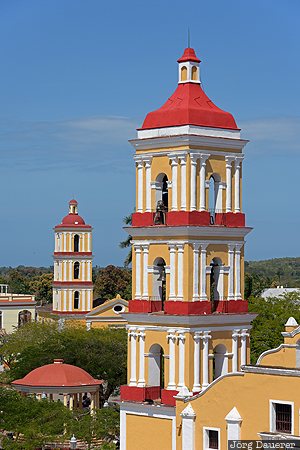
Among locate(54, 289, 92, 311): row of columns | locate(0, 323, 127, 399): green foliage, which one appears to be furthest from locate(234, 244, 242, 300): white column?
locate(54, 289, 92, 311): row of columns

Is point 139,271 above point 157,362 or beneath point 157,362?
above

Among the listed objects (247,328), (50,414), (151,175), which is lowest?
(50,414)

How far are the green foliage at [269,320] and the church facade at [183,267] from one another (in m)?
19.0

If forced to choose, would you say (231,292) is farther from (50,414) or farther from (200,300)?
(50,414)

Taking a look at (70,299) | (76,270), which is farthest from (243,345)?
(76,270)

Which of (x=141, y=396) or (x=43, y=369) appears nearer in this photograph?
(x=141, y=396)

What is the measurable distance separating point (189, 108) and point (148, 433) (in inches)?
343

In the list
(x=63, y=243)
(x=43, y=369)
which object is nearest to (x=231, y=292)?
(x=43, y=369)

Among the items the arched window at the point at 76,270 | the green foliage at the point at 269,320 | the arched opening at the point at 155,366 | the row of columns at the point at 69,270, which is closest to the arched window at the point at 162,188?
the arched opening at the point at 155,366

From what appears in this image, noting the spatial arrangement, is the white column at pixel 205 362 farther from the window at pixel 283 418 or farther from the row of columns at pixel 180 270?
the window at pixel 283 418

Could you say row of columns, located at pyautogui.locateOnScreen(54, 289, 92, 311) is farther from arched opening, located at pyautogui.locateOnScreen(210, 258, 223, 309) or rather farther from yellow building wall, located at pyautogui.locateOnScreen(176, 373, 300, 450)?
yellow building wall, located at pyautogui.locateOnScreen(176, 373, 300, 450)

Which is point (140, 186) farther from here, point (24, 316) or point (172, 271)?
point (24, 316)

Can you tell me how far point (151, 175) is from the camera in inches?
1409

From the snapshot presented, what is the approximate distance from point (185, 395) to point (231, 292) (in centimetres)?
406
